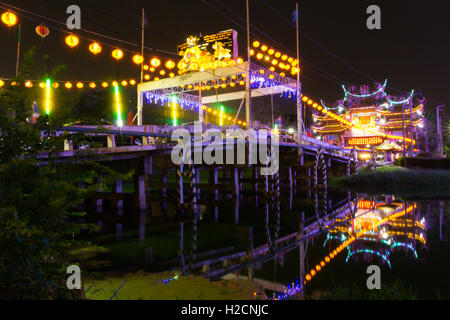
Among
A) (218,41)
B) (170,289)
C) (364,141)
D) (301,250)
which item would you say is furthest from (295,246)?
(364,141)

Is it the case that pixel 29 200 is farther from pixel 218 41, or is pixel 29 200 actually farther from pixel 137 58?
pixel 218 41

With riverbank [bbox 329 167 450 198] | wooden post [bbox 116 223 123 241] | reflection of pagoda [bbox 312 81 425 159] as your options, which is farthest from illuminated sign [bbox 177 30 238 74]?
reflection of pagoda [bbox 312 81 425 159]

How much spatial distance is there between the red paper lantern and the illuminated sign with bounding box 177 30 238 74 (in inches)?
405

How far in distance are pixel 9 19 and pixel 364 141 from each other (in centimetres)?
3859

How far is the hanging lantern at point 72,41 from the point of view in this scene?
43.6ft

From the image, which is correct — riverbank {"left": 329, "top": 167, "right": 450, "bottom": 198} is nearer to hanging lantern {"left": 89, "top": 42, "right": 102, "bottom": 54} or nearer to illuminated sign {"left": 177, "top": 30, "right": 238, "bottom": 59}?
illuminated sign {"left": 177, "top": 30, "right": 238, "bottom": 59}

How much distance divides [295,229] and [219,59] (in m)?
12.8

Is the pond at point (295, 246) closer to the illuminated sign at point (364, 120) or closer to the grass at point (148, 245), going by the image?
the grass at point (148, 245)

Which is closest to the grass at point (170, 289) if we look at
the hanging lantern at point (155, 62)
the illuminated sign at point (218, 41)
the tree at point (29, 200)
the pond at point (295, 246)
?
the pond at point (295, 246)

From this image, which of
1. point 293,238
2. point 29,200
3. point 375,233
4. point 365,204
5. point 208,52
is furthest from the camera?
point 208,52

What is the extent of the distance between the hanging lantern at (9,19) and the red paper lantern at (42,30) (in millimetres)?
726

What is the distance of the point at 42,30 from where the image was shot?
12016 millimetres
